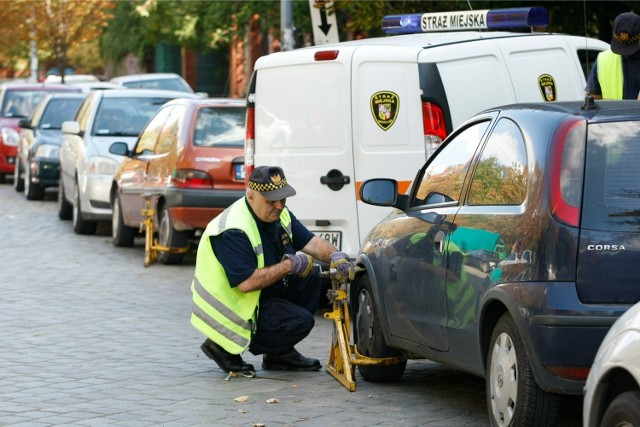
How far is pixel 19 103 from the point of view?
95.3ft

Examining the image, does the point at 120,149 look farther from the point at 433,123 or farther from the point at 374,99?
the point at 433,123

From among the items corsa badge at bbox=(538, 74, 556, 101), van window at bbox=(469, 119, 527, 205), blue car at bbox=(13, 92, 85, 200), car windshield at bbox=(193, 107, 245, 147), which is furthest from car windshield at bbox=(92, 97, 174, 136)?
van window at bbox=(469, 119, 527, 205)

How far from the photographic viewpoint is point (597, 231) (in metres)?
6.17

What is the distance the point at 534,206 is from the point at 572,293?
426 millimetres

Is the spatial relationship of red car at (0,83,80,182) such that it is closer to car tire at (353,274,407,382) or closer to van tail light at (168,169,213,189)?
van tail light at (168,169,213,189)

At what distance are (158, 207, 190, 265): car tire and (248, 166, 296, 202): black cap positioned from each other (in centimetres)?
622

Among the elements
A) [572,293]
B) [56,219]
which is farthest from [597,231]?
[56,219]

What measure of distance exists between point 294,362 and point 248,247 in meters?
0.84

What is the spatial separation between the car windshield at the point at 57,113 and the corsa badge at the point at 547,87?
14.3m

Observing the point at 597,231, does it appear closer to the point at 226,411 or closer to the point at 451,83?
the point at 226,411

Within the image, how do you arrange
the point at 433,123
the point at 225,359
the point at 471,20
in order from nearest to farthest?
the point at 225,359 → the point at 433,123 → the point at 471,20

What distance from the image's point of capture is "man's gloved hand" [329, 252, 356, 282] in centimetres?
857

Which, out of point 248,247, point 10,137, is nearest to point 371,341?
point 248,247

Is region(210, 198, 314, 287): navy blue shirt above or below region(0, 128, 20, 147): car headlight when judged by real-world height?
below
